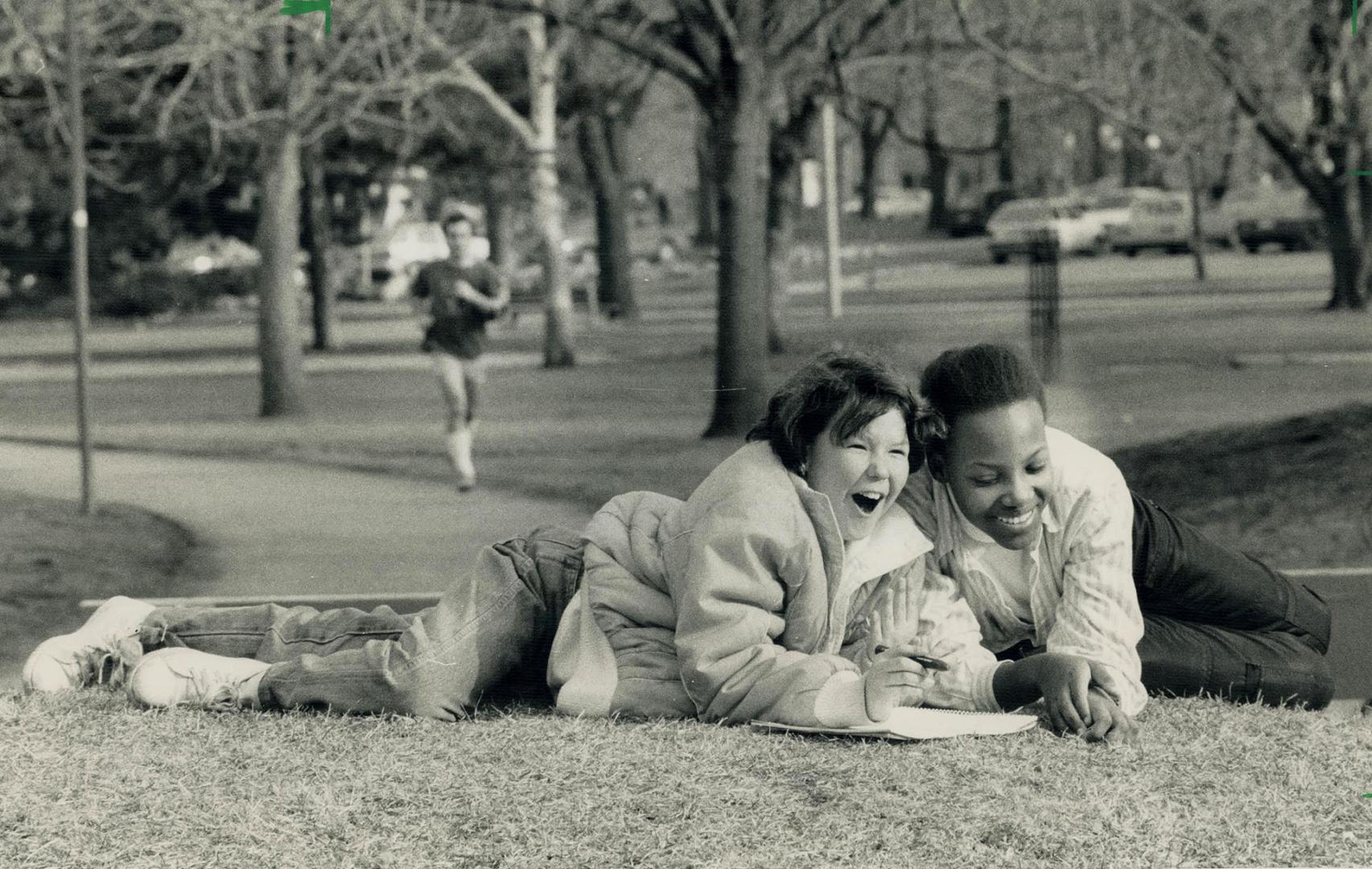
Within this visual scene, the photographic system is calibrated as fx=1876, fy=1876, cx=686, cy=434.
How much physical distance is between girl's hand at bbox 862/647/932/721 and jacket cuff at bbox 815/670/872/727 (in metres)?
0.04

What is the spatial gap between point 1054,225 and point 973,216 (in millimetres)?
10263

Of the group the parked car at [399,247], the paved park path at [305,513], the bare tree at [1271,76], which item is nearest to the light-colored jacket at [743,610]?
the paved park path at [305,513]

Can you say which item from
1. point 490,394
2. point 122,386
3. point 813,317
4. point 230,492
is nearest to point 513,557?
point 230,492

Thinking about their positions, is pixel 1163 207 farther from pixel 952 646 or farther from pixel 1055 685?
pixel 1055 685

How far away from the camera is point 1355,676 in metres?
4.85

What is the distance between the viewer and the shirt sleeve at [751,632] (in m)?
3.48

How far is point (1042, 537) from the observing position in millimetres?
3725

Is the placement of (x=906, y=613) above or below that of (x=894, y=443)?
below

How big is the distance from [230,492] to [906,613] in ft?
22.2

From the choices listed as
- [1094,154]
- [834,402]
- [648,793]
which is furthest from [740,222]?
[1094,154]

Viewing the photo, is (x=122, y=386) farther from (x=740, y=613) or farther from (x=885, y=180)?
(x=885, y=180)

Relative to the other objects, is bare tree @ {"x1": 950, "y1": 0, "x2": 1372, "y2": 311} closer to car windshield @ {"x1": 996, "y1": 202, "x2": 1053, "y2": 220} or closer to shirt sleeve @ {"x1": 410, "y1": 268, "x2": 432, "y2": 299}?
shirt sleeve @ {"x1": 410, "y1": 268, "x2": 432, "y2": 299}

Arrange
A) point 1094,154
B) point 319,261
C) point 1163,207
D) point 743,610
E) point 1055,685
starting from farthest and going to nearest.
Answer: point 1094,154
point 1163,207
point 319,261
point 1055,685
point 743,610

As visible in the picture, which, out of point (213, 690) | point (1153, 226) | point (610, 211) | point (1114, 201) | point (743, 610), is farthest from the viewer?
point (1114, 201)
